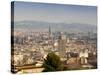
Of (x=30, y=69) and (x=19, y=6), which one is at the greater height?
(x=19, y=6)

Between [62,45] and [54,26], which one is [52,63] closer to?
[62,45]

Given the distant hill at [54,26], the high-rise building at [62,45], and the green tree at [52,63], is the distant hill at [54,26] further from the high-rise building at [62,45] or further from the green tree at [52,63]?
the green tree at [52,63]

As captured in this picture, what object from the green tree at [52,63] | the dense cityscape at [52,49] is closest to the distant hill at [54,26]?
the dense cityscape at [52,49]

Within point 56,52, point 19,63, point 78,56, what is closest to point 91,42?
point 78,56

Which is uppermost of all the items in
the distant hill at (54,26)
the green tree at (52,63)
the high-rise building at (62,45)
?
the distant hill at (54,26)

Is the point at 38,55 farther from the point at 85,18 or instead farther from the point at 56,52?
the point at 85,18

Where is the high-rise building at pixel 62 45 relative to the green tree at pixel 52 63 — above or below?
above

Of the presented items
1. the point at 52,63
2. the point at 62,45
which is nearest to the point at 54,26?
the point at 62,45
